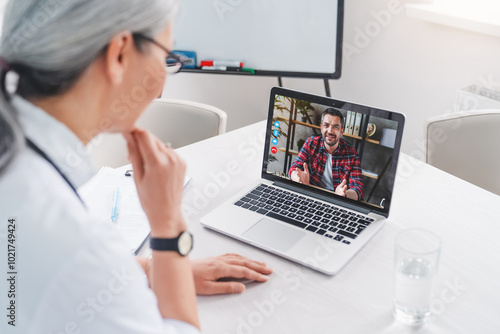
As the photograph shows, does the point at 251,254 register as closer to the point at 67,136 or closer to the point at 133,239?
the point at 133,239

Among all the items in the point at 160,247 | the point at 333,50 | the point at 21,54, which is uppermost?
the point at 21,54

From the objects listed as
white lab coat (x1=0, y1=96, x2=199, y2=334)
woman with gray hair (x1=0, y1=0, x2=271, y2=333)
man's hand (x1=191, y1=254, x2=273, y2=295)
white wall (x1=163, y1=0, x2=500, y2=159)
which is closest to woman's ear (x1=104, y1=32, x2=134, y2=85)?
woman with gray hair (x1=0, y1=0, x2=271, y2=333)

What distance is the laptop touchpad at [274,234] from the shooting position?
114 cm

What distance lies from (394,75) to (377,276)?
5.39 ft

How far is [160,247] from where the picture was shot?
2.89 ft

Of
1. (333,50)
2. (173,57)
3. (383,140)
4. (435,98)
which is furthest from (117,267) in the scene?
(435,98)

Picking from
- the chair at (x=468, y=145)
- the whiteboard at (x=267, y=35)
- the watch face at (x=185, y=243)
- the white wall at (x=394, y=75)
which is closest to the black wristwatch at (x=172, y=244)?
the watch face at (x=185, y=243)

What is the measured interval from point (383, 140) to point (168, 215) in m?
0.53

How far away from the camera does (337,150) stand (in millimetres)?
1227

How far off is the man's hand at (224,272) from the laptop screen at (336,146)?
31cm

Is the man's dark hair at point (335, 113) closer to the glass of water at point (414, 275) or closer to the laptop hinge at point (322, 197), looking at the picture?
the laptop hinge at point (322, 197)

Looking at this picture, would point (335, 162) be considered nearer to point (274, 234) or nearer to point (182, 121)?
Answer: point (274, 234)

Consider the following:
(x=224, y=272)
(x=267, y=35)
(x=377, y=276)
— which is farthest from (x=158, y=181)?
(x=267, y=35)

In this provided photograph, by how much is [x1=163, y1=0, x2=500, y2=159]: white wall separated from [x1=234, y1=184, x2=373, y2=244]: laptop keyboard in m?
1.25
